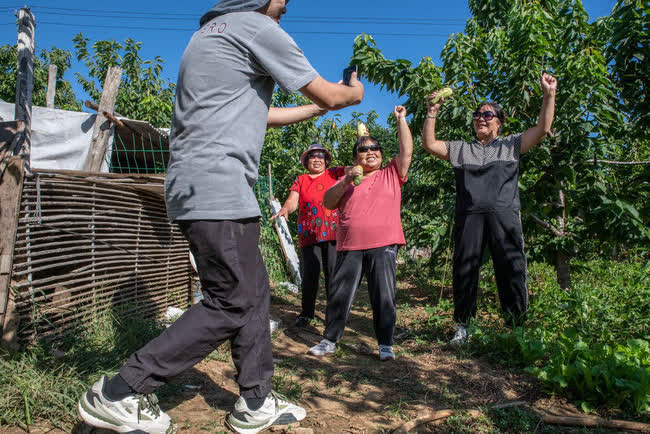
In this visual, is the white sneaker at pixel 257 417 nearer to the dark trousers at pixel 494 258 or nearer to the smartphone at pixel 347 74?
the smartphone at pixel 347 74

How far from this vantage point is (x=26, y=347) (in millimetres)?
2408

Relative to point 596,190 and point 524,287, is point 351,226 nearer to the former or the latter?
point 524,287

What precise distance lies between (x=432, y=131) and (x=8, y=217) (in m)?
2.79

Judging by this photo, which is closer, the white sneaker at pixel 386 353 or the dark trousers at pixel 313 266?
the white sneaker at pixel 386 353

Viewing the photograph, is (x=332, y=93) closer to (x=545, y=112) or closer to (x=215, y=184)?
(x=215, y=184)

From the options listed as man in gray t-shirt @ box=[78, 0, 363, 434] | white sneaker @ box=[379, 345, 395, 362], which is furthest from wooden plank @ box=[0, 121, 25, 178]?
white sneaker @ box=[379, 345, 395, 362]

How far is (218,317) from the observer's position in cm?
179

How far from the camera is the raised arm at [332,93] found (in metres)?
1.83

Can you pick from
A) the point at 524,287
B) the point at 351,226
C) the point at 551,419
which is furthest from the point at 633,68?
the point at 551,419

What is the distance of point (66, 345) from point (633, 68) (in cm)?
486

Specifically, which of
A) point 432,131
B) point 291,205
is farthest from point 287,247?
point 432,131

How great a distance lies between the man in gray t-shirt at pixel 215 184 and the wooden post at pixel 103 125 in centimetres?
349

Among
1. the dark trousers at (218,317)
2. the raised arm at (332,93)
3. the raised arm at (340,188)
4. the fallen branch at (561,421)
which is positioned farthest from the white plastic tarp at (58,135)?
the fallen branch at (561,421)

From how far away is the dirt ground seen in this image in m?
2.12
